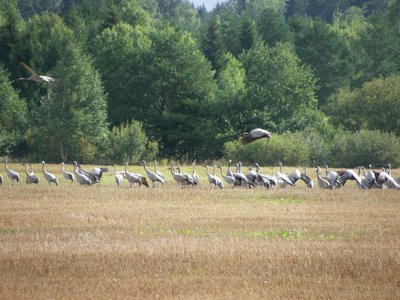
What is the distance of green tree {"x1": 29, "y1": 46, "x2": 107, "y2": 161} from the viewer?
72.8 m

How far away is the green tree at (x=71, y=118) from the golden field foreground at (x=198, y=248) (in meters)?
37.1

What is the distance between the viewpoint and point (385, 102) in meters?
73.1

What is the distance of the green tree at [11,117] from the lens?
258 feet

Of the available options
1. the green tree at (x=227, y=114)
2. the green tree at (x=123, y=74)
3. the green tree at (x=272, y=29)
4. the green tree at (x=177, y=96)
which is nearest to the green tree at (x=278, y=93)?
the green tree at (x=227, y=114)

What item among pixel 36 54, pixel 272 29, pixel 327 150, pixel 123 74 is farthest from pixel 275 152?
pixel 272 29

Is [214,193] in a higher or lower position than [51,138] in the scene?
higher

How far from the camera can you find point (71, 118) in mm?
73188

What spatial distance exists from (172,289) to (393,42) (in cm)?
9262

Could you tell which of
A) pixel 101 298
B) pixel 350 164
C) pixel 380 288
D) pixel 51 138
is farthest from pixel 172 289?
pixel 51 138

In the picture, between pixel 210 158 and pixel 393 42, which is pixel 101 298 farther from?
pixel 393 42

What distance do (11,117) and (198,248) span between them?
59938 mm

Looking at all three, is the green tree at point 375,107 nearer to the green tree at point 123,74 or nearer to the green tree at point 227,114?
the green tree at point 227,114

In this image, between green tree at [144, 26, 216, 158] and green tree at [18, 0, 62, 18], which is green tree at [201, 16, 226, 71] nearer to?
green tree at [144, 26, 216, 158]

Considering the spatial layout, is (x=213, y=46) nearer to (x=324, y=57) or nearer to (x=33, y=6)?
(x=324, y=57)
